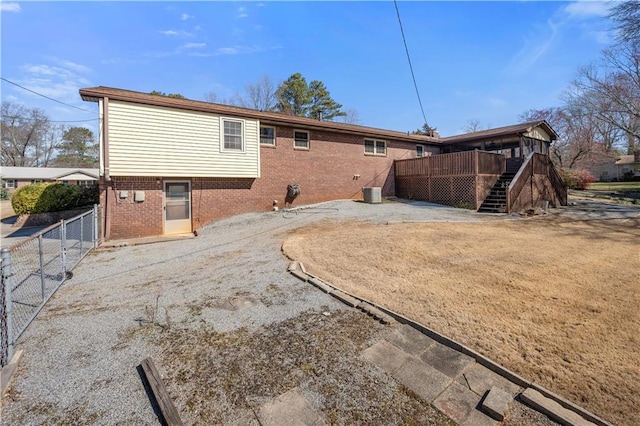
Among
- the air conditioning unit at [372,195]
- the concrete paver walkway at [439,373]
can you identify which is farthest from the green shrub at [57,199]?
the concrete paver walkway at [439,373]

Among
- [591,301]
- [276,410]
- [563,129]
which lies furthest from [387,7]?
[563,129]

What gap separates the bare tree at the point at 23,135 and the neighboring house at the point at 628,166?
85.8 m

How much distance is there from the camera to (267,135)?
1290 centimetres

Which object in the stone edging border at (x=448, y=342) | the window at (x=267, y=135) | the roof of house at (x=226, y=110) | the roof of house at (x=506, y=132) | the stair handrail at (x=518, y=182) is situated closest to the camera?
the stone edging border at (x=448, y=342)

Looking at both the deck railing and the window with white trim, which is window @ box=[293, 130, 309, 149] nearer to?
the deck railing

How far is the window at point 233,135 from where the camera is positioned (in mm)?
11445

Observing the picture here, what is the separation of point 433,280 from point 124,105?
10.6 m

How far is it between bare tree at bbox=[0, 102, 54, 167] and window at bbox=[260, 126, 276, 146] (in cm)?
5118

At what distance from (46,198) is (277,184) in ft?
37.3

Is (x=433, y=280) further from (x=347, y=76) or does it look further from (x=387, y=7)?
(x=347, y=76)

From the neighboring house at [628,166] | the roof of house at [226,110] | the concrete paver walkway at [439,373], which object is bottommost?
the concrete paver walkway at [439,373]

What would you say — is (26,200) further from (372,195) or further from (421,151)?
(421,151)

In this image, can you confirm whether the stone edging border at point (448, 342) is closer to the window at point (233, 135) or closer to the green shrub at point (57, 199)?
the window at point (233, 135)

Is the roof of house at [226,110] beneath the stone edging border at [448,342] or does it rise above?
above
